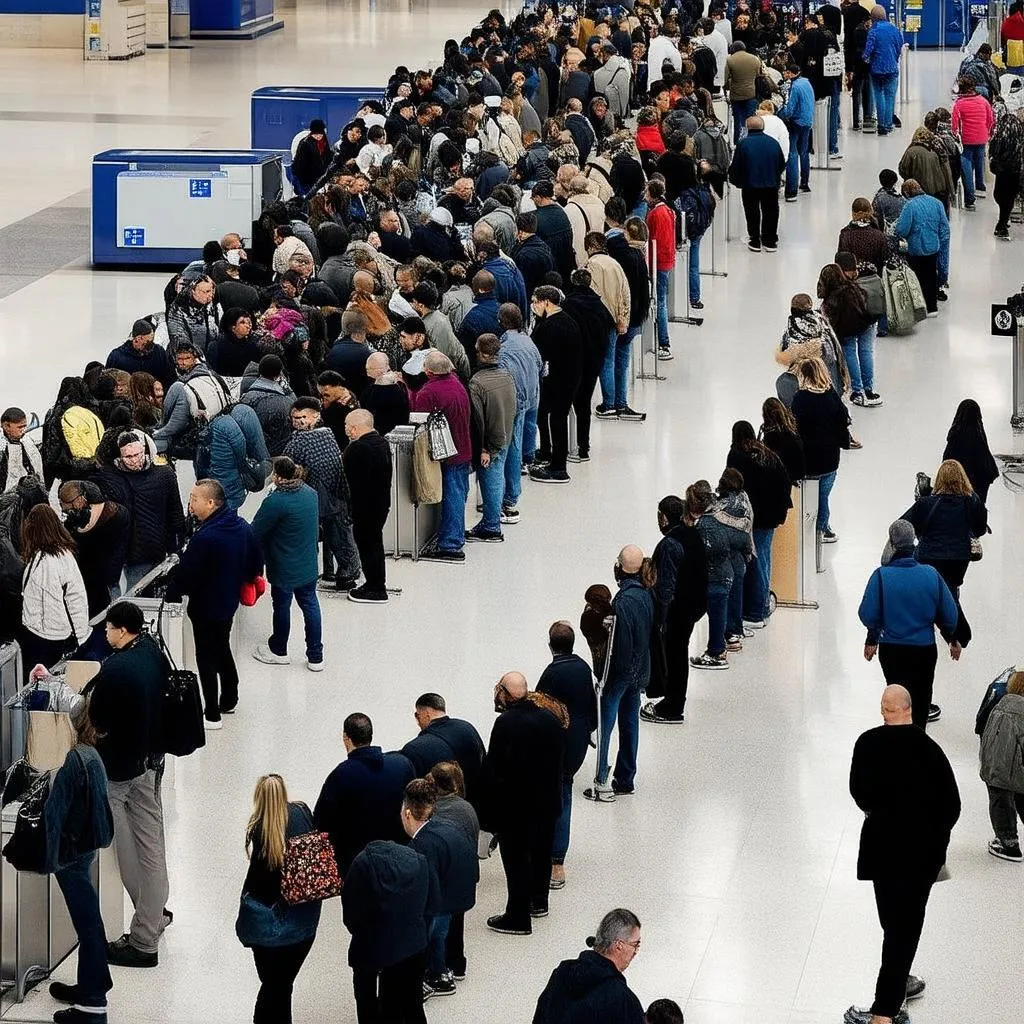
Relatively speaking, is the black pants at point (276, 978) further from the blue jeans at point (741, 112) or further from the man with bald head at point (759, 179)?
the blue jeans at point (741, 112)

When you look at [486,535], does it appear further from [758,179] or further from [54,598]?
[758,179]

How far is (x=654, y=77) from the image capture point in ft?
89.0

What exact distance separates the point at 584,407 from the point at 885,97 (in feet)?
49.4

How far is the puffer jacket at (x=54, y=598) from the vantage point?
10.4 m

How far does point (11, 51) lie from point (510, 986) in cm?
3394

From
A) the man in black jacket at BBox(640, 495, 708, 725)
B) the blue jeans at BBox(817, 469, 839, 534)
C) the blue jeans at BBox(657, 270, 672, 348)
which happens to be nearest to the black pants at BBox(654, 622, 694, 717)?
the man in black jacket at BBox(640, 495, 708, 725)

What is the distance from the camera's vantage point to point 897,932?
8.39 meters

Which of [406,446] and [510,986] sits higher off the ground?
[406,446]

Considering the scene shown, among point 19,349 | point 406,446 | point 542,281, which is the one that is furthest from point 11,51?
point 406,446

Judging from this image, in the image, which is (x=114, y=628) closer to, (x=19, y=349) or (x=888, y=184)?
(x=19, y=349)

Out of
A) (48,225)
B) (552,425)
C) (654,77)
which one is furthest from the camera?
(654,77)

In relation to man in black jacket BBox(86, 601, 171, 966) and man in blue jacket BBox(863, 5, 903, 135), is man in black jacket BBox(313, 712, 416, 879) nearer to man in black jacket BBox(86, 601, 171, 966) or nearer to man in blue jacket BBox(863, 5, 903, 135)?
man in black jacket BBox(86, 601, 171, 966)

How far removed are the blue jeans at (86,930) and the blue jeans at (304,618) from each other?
3607mm

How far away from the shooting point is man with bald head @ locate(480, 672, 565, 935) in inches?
353
